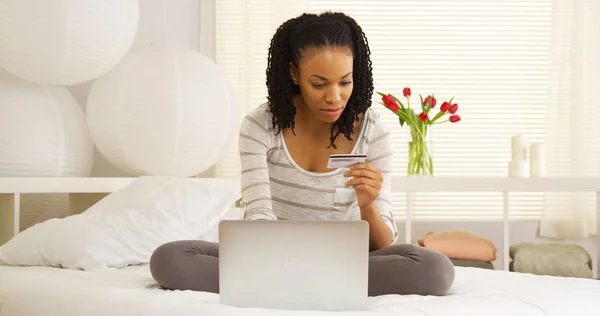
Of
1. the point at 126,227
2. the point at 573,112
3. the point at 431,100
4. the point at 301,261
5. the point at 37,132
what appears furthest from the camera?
the point at 573,112

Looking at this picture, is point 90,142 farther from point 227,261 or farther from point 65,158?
point 227,261

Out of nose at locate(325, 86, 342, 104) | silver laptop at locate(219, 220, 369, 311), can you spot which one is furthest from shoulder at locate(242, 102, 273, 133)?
silver laptop at locate(219, 220, 369, 311)

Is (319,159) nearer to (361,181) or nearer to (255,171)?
(255,171)

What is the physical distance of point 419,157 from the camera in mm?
3154

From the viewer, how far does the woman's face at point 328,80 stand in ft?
5.67

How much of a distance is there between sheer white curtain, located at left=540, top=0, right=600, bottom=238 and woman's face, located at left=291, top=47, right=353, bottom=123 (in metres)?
2.16

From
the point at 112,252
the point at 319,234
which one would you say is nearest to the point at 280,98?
the point at 319,234

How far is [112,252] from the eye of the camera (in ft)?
7.34

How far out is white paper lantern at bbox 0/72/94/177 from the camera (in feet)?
8.96

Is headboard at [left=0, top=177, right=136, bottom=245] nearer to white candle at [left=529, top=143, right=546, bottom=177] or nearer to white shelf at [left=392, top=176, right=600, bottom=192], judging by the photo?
white shelf at [left=392, top=176, right=600, bottom=192]

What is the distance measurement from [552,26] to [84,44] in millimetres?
2095

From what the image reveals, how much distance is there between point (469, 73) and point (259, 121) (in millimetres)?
2081

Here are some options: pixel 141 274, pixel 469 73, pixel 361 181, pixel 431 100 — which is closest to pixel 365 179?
pixel 361 181

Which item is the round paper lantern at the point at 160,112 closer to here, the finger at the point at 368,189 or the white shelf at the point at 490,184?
the white shelf at the point at 490,184
